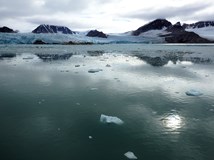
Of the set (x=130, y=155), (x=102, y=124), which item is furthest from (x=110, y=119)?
(x=130, y=155)

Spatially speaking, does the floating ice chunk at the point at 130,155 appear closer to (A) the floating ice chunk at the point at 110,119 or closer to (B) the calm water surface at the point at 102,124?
(B) the calm water surface at the point at 102,124

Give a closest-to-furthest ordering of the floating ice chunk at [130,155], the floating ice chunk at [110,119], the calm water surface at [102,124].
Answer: the floating ice chunk at [130,155] → the calm water surface at [102,124] → the floating ice chunk at [110,119]

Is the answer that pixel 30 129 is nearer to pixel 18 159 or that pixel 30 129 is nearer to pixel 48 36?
pixel 18 159

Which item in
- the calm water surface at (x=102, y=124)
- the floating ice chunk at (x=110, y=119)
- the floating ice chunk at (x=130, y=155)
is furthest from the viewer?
the floating ice chunk at (x=110, y=119)

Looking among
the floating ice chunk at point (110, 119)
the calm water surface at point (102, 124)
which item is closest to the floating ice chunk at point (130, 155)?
the calm water surface at point (102, 124)

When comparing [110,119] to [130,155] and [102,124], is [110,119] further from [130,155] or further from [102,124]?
[130,155]

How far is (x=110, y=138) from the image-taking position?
5.11 m

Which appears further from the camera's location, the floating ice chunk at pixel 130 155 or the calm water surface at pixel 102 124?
the calm water surface at pixel 102 124

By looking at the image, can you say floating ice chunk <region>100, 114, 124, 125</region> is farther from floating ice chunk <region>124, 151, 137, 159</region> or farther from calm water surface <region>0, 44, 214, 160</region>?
floating ice chunk <region>124, 151, 137, 159</region>

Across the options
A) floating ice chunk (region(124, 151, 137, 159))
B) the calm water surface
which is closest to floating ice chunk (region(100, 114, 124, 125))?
the calm water surface

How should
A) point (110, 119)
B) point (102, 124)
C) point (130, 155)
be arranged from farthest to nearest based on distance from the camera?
point (110, 119)
point (102, 124)
point (130, 155)

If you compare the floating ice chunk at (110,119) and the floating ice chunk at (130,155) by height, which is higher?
the floating ice chunk at (110,119)

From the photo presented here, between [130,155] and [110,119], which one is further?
[110,119]

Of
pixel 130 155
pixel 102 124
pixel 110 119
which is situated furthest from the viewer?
pixel 110 119
